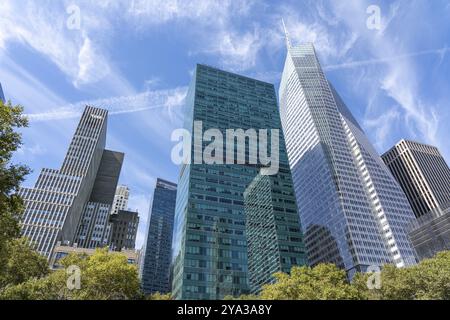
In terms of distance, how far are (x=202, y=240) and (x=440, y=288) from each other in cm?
5691

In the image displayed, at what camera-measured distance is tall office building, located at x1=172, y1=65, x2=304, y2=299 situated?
2908 inches

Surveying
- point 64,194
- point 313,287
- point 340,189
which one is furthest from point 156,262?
point 313,287

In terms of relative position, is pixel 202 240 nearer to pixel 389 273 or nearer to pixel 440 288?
pixel 389 273

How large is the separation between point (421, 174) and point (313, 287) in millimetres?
141980

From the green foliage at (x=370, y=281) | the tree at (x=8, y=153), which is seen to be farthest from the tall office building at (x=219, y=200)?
the tree at (x=8, y=153)

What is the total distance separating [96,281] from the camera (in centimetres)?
2816

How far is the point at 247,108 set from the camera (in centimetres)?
11356

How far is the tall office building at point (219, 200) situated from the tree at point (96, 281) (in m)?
41.9

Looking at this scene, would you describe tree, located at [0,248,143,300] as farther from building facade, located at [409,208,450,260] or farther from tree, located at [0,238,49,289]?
building facade, located at [409,208,450,260]

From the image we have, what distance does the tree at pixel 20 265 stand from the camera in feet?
94.6

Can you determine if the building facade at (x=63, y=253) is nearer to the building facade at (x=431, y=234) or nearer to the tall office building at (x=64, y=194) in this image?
the tall office building at (x=64, y=194)

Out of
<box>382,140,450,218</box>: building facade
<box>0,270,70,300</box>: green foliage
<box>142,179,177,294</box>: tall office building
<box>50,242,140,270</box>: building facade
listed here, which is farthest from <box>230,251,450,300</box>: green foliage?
<box>142,179,177,294</box>: tall office building

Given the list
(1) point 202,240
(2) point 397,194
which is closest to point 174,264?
(1) point 202,240

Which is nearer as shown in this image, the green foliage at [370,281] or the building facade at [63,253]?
the green foliage at [370,281]
